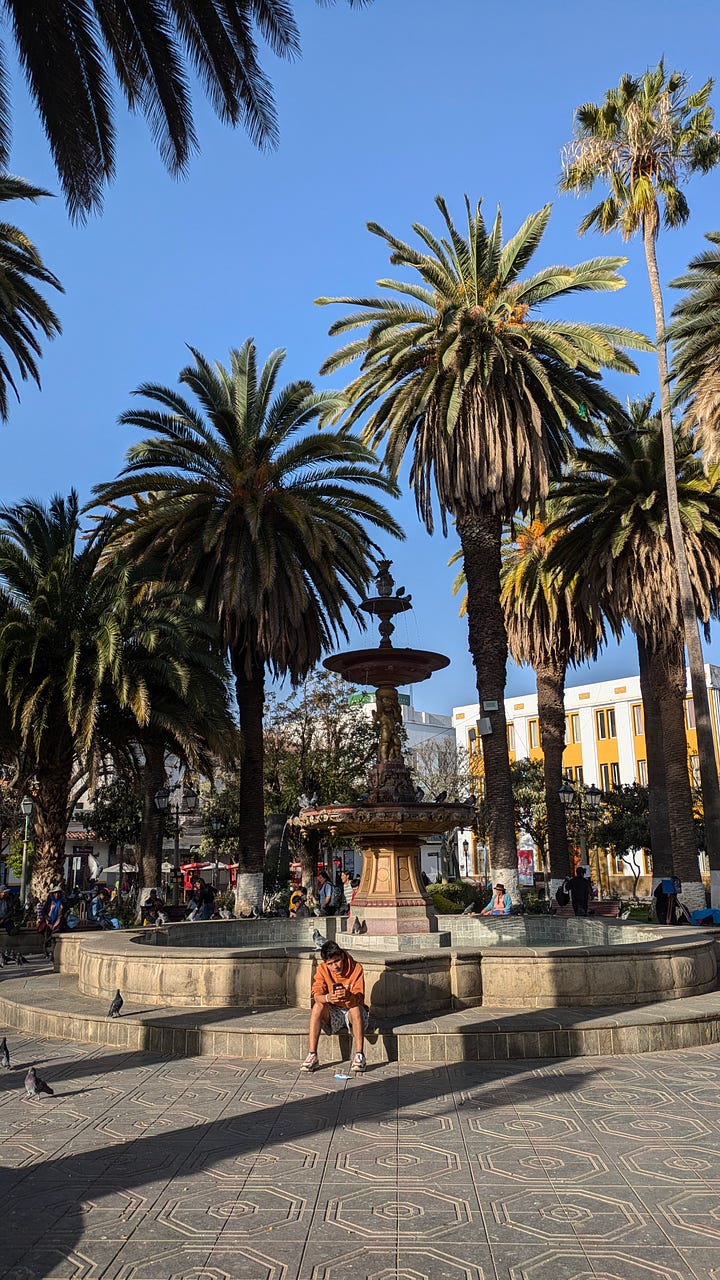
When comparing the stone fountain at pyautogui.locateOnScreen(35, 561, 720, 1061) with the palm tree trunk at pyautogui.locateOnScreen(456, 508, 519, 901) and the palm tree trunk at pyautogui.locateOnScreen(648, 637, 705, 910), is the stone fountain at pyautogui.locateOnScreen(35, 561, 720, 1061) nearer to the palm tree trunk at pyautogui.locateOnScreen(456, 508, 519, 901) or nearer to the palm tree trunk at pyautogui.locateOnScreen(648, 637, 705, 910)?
the palm tree trunk at pyautogui.locateOnScreen(456, 508, 519, 901)

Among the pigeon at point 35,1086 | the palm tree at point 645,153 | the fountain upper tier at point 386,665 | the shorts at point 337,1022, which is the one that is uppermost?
the palm tree at point 645,153

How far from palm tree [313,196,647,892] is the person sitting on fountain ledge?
507 inches

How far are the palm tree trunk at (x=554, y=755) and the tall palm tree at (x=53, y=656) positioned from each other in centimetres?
1428

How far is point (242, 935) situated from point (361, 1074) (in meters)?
8.12

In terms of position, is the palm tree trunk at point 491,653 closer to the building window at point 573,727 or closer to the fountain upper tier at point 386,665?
the fountain upper tier at point 386,665

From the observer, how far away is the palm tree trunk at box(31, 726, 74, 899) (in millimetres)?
20188

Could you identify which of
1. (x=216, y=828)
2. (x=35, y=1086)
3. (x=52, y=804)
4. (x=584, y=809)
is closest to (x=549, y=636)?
(x=584, y=809)

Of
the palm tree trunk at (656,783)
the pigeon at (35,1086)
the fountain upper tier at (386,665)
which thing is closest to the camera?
the pigeon at (35,1086)

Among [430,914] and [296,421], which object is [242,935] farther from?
[296,421]

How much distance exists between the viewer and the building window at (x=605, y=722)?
56781 mm

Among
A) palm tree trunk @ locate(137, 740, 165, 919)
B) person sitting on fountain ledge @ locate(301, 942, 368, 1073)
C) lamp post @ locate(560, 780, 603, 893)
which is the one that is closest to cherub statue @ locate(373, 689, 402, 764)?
person sitting on fountain ledge @ locate(301, 942, 368, 1073)

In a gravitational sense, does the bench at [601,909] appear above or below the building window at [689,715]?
below

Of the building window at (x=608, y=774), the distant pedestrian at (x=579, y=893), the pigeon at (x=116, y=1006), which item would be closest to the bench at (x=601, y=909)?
the distant pedestrian at (x=579, y=893)

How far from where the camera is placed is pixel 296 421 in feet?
81.4
